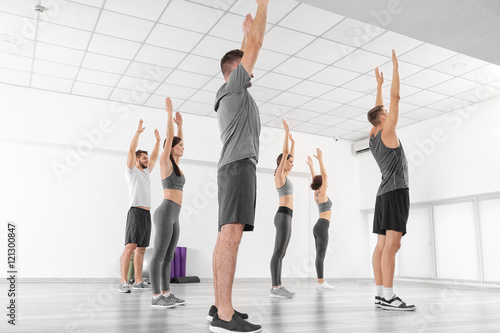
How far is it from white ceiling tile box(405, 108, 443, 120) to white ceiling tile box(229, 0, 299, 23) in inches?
149

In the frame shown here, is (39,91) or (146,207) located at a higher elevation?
(39,91)

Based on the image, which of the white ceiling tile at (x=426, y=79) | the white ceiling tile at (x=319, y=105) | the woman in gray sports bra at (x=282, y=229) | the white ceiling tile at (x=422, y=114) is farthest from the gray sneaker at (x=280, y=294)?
the white ceiling tile at (x=422, y=114)

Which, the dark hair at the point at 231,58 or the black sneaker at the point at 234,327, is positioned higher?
the dark hair at the point at 231,58

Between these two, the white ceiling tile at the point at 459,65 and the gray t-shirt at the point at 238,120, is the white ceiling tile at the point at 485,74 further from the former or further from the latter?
the gray t-shirt at the point at 238,120

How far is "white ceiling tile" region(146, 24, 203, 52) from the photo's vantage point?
4.68 m

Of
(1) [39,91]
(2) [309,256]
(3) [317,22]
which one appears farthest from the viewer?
(2) [309,256]

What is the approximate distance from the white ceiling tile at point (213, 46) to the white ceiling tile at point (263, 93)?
1.17m

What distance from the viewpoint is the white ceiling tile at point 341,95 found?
6389mm

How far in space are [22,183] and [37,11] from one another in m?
2.83

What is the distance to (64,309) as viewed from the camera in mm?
2717

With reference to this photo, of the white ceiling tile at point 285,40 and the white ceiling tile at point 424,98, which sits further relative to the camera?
the white ceiling tile at point 424,98

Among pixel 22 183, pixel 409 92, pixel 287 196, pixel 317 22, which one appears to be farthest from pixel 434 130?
pixel 22 183

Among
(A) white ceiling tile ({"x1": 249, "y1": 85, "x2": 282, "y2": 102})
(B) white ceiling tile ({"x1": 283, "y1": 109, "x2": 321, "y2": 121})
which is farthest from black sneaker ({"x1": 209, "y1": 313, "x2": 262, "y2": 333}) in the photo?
(B) white ceiling tile ({"x1": 283, "y1": 109, "x2": 321, "y2": 121})

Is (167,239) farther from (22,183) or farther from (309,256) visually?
(309,256)
